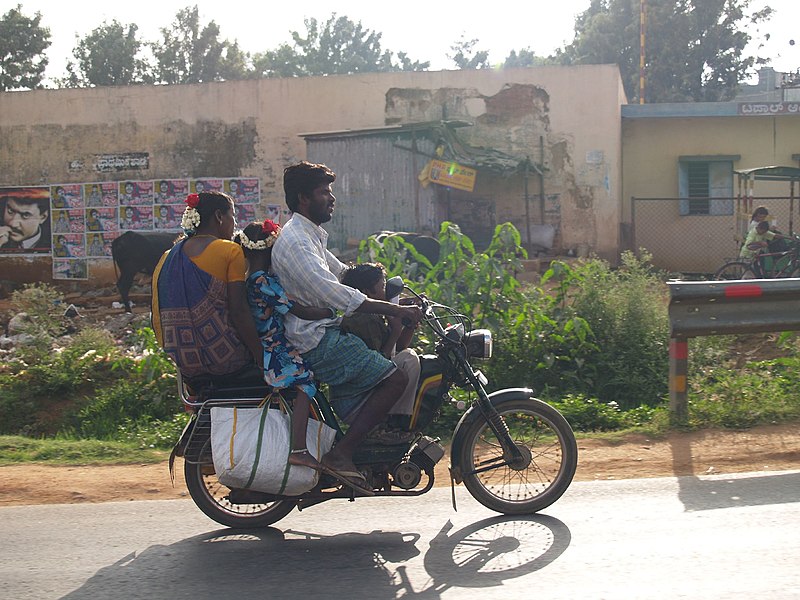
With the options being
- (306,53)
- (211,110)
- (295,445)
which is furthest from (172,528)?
Answer: (306,53)

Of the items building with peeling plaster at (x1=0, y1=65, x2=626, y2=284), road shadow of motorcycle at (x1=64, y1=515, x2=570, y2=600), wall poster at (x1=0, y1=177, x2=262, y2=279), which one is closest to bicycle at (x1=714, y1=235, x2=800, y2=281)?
building with peeling plaster at (x1=0, y1=65, x2=626, y2=284)

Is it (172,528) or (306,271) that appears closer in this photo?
(306,271)

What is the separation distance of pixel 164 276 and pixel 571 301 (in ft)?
17.5

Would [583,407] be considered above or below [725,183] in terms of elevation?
below

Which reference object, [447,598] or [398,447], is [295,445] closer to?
[398,447]

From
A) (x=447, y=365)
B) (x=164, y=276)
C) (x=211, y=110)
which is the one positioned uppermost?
(x=211, y=110)

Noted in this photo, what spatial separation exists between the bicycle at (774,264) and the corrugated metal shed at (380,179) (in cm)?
610

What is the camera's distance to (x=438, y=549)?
432 cm

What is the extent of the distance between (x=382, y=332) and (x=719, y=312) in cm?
340

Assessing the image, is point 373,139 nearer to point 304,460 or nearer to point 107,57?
point 304,460

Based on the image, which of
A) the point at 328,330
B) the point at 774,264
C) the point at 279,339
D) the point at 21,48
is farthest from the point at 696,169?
the point at 21,48

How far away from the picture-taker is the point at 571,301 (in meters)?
8.95

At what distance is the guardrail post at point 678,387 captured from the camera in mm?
6738

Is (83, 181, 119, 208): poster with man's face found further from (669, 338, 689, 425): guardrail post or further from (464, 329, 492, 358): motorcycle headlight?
(464, 329, 492, 358): motorcycle headlight
